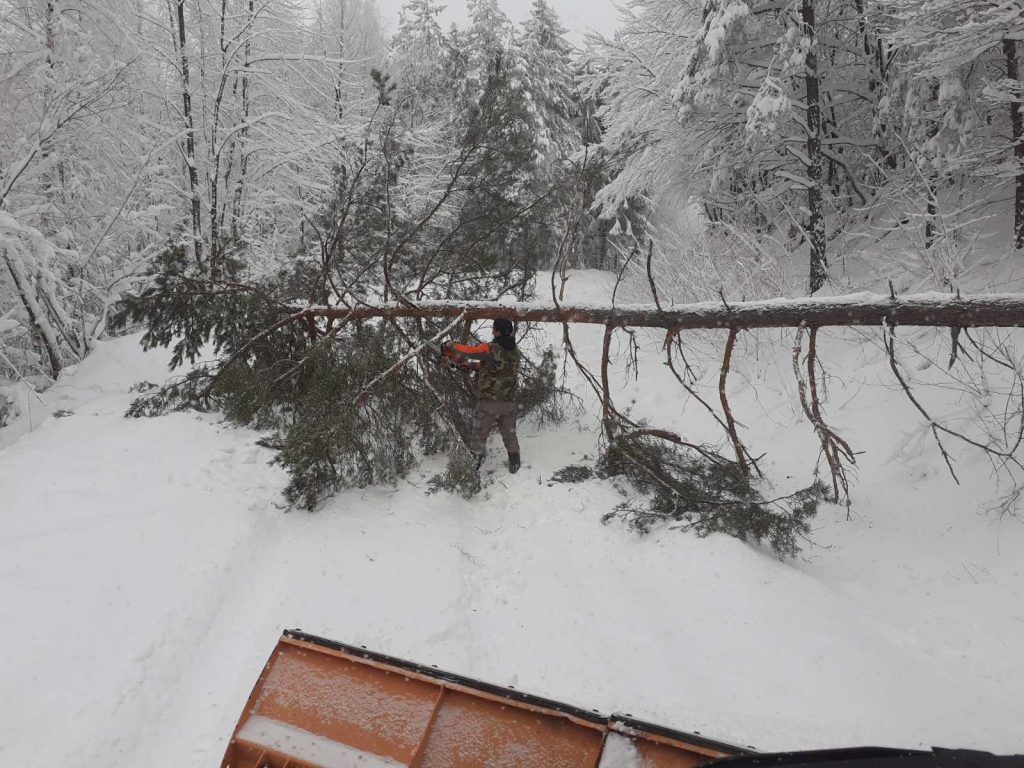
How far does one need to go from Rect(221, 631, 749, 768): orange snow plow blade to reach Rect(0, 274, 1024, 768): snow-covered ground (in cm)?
76

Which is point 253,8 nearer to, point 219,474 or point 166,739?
point 219,474

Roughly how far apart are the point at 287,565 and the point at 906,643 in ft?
17.3

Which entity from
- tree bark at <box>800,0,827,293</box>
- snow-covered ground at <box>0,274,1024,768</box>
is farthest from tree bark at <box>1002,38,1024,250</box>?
snow-covered ground at <box>0,274,1024,768</box>

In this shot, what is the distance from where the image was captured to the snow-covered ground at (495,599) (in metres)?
3.54

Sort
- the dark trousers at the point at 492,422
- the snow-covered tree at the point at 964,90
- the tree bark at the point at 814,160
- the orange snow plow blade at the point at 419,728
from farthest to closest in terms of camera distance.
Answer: the tree bark at the point at 814,160 → the dark trousers at the point at 492,422 → the snow-covered tree at the point at 964,90 → the orange snow plow blade at the point at 419,728

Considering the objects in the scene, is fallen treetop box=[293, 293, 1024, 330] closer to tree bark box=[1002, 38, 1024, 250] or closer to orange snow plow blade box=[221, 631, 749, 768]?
orange snow plow blade box=[221, 631, 749, 768]

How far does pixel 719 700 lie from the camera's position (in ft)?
12.3

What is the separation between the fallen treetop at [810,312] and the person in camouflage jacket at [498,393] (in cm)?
131

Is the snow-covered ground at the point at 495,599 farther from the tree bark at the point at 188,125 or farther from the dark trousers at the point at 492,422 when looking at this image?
the tree bark at the point at 188,125

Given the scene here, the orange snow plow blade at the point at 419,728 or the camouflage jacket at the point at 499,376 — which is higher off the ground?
the camouflage jacket at the point at 499,376

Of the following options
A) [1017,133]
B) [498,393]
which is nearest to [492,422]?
[498,393]

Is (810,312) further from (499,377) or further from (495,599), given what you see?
(499,377)

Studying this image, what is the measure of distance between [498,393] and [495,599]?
9.14ft

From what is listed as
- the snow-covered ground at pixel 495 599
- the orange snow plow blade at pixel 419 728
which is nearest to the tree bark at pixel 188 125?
the snow-covered ground at pixel 495 599
